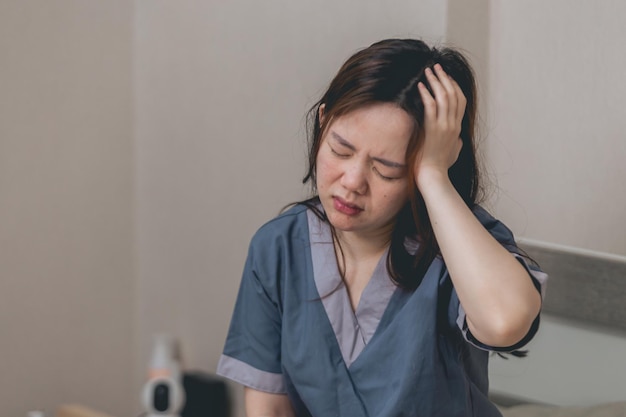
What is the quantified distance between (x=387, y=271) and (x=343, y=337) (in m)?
0.13

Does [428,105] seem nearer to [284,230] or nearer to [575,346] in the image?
[284,230]

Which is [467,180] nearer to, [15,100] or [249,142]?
[249,142]

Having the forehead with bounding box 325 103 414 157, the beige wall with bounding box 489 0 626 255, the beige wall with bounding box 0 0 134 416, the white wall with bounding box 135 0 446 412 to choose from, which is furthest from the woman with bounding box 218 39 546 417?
the beige wall with bounding box 0 0 134 416

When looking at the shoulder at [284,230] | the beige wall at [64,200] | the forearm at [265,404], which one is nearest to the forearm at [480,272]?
the shoulder at [284,230]

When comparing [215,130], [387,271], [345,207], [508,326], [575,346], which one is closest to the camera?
[508,326]

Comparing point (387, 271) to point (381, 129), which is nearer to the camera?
point (381, 129)

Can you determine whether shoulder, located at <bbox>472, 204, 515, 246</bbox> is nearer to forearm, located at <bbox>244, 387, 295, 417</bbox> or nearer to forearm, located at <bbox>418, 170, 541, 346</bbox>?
forearm, located at <bbox>418, 170, 541, 346</bbox>

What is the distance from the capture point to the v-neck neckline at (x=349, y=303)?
1.55 metres

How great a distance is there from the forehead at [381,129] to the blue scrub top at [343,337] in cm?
20

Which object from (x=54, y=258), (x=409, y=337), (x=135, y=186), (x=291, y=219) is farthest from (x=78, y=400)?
(x=409, y=337)

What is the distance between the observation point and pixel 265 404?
160 cm

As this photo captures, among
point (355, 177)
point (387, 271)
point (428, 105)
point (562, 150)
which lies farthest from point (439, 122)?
point (562, 150)

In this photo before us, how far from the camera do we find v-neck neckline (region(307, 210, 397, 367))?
1553 millimetres

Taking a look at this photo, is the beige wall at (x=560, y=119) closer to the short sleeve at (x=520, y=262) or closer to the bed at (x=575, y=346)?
the bed at (x=575, y=346)
